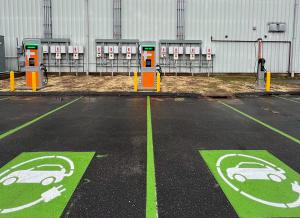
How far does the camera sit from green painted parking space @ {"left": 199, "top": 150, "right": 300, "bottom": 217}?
340 centimetres

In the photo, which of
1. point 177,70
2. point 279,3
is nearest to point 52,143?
point 177,70

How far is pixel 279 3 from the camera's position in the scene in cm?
2464

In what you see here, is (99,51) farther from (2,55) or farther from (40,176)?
(40,176)

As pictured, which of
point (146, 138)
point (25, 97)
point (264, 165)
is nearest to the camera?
point (264, 165)

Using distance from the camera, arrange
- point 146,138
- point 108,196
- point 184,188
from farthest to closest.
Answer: point 146,138, point 184,188, point 108,196

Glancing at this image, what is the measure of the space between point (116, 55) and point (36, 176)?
20.9 meters

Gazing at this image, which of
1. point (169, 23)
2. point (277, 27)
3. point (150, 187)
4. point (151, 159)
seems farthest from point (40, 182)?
point (277, 27)

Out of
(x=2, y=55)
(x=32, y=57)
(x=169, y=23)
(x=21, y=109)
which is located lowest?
(x=21, y=109)

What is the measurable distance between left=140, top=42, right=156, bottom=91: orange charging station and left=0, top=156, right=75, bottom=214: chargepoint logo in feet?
36.1

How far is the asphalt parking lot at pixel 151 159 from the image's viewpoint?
3.45 metres

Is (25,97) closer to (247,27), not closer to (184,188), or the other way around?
(184,188)

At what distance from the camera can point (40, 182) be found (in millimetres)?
4078

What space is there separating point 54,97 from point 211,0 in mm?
16652

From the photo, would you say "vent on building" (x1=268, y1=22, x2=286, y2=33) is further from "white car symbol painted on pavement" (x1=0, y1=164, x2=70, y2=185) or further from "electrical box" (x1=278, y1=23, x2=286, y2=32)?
"white car symbol painted on pavement" (x1=0, y1=164, x2=70, y2=185)
